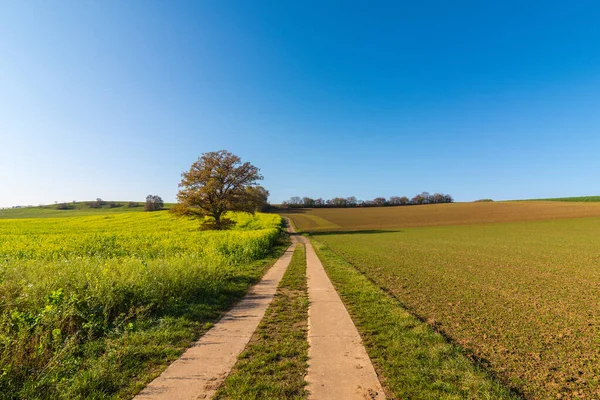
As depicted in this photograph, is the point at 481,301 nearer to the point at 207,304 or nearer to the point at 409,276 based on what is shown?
the point at 409,276

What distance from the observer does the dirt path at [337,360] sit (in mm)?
4047

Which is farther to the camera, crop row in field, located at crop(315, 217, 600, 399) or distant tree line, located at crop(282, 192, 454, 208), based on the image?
distant tree line, located at crop(282, 192, 454, 208)

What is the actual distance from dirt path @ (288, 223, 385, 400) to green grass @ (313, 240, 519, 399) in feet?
0.70

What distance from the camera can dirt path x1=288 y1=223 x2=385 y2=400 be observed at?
13.3ft

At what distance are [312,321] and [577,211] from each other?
81826 millimetres

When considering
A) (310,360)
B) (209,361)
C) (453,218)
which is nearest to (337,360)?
(310,360)

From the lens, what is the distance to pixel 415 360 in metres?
4.98

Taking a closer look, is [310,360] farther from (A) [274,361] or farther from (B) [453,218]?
(B) [453,218]

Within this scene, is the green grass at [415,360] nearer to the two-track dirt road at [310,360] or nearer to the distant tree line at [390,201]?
the two-track dirt road at [310,360]

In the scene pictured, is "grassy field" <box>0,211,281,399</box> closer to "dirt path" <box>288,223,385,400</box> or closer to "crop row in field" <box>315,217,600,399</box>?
"dirt path" <box>288,223,385,400</box>

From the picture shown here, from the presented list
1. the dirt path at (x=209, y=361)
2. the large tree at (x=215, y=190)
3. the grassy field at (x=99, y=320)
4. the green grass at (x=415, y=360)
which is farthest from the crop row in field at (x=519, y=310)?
the large tree at (x=215, y=190)

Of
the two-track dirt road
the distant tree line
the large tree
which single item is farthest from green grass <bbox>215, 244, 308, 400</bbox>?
the distant tree line

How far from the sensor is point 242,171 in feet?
126

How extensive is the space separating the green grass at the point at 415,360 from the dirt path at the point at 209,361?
2597 mm
